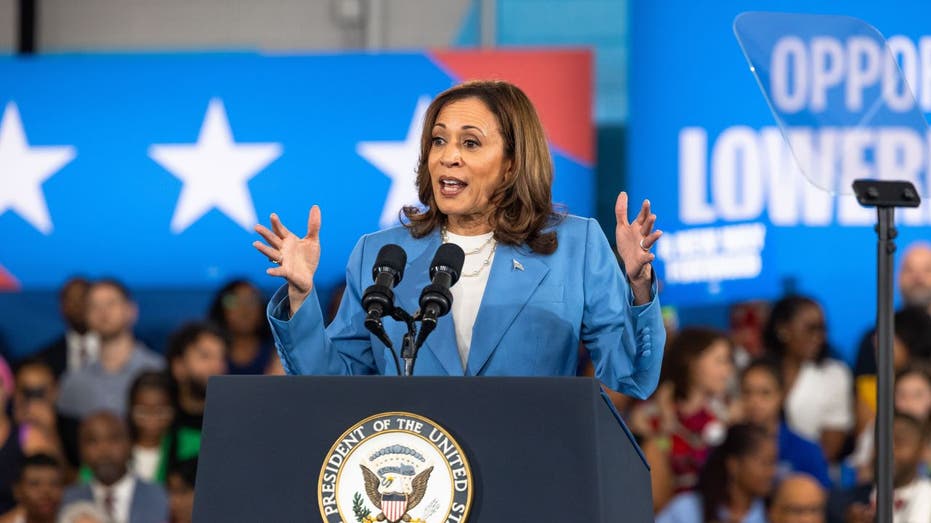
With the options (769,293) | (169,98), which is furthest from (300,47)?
(769,293)

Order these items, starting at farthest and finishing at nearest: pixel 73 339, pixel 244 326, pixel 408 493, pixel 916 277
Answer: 1. pixel 73 339
2. pixel 244 326
3. pixel 916 277
4. pixel 408 493

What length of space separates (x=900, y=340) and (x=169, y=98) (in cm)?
368

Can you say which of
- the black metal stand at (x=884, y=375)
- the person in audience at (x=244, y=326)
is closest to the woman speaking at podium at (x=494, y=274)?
the black metal stand at (x=884, y=375)

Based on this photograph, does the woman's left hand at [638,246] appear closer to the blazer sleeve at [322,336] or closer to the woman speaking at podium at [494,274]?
the woman speaking at podium at [494,274]

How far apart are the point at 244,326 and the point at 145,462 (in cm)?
81

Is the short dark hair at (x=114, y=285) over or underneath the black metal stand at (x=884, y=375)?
over

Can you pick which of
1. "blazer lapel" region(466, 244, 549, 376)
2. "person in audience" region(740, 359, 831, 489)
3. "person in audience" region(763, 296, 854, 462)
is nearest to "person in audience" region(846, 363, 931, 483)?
"person in audience" region(740, 359, 831, 489)

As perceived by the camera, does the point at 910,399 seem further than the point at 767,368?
No

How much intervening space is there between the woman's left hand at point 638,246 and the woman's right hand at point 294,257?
50 centimetres

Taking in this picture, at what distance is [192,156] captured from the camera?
6637 mm

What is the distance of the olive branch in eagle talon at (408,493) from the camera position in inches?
68.6

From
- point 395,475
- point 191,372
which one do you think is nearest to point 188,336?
point 191,372

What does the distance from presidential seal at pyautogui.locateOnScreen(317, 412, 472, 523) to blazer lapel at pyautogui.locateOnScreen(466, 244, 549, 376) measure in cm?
52

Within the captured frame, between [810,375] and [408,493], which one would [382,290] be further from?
[810,375]
